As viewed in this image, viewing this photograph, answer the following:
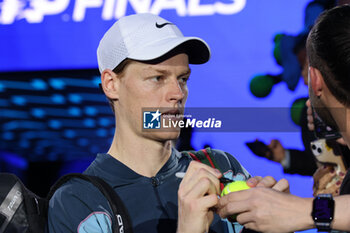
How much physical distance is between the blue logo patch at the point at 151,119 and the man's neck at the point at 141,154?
7cm

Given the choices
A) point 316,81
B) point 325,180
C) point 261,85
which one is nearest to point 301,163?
point 325,180

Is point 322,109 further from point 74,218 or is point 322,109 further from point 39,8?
point 39,8

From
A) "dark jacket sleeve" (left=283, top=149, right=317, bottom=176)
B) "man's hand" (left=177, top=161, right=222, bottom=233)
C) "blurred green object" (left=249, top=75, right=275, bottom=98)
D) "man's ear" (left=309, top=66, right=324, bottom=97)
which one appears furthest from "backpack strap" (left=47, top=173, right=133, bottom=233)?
"blurred green object" (left=249, top=75, right=275, bottom=98)

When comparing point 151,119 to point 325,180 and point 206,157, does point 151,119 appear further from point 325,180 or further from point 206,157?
point 325,180

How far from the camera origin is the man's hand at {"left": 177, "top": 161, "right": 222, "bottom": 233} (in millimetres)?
1463

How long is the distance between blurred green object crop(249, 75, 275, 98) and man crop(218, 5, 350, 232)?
237 centimetres

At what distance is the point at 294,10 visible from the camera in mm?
3998

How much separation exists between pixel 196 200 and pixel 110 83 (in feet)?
1.85

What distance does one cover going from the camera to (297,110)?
12.7 feet

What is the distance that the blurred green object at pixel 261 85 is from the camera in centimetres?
402

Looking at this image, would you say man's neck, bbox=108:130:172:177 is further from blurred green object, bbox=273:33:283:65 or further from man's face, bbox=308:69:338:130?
blurred green object, bbox=273:33:283:65

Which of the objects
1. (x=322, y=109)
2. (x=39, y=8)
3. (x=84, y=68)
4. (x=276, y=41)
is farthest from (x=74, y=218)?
(x=39, y=8)

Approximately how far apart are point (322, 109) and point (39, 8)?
3.57 metres

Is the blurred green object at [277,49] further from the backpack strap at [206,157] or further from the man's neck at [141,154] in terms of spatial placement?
the man's neck at [141,154]
